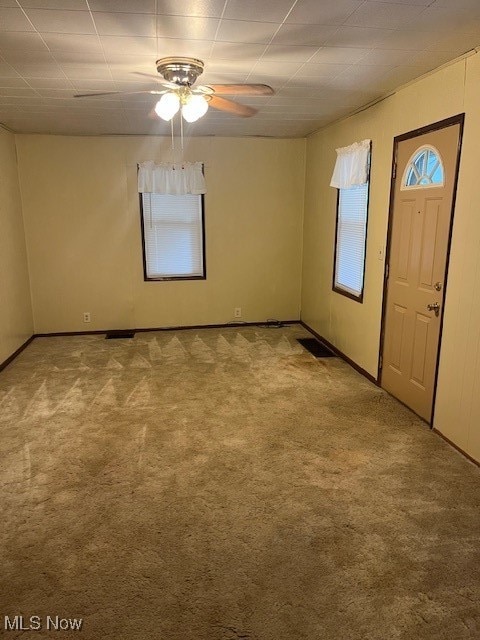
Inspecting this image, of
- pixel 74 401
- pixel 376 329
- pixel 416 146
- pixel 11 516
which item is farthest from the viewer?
pixel 376 329

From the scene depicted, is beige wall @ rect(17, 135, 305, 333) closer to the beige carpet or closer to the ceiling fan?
the beige carpet

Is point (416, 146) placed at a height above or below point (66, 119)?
below

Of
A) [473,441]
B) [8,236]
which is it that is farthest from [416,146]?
[8,236]

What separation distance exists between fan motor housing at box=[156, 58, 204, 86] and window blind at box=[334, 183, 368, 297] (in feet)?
6.68

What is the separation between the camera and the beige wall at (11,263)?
4.83 metres

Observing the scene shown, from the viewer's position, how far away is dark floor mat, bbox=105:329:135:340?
5832 millimetres

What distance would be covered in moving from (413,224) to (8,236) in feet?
13.9

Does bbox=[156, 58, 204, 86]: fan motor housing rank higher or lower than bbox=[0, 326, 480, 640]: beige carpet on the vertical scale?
higher

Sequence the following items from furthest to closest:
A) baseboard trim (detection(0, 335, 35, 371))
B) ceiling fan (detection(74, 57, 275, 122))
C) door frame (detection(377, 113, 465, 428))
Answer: baseboard trim (detection(0, 335, 35, 371)), door frame (detection(377, 113, 465, 428)), ceiling fan (detection(74, 57, 275, 122))

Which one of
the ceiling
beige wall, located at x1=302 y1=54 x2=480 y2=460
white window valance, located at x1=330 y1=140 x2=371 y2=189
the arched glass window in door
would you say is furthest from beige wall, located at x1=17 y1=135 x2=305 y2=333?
the arched glass window in door

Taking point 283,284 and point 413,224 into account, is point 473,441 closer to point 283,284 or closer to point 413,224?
point 413,224

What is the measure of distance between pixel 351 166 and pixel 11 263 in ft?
12.7

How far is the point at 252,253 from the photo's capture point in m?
6.12

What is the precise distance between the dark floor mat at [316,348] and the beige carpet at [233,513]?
0.88 meters
